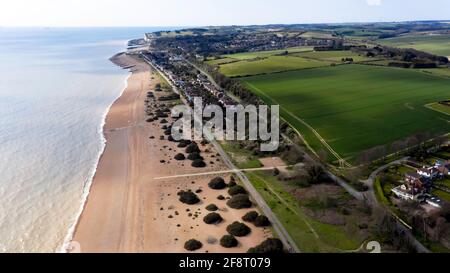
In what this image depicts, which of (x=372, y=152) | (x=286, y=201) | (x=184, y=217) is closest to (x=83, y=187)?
(x=184, y=217)

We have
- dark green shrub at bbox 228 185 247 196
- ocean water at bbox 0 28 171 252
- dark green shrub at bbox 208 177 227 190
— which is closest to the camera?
ocean water at bbox 0 28 171 252

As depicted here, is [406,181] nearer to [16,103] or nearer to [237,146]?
[237,146]

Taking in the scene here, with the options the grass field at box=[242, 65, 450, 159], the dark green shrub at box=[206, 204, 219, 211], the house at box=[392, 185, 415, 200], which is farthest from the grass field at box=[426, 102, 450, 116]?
the dark green shrub at box=[206, 204, 219, 211]

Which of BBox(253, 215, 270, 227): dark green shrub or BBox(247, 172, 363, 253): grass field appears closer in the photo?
BBox(247, 172, 363, 253): grass field

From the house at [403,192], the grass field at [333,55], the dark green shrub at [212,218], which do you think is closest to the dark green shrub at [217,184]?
the dark green shrub at [212,218]

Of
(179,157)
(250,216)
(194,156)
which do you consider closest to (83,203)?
(179,157)

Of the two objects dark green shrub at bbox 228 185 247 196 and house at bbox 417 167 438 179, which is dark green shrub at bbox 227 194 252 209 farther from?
house at bbox 417 167 438 179
